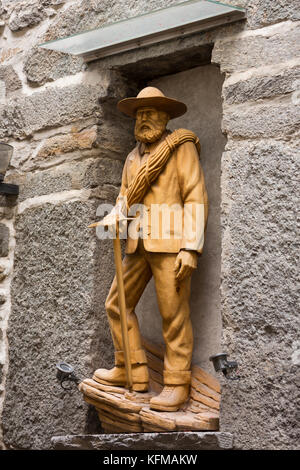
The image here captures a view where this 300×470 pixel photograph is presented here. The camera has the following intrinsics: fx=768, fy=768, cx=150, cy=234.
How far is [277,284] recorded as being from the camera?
2777 mm

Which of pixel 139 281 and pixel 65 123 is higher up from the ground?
pixel 65 123

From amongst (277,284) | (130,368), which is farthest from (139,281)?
(277,284)

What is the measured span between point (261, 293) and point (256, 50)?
3.16 ft

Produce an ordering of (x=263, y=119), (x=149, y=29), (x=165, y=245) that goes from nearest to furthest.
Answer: (x=263, y=119), (x=165, y=245), (x=149, y=29)

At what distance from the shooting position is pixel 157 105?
3.21 metres

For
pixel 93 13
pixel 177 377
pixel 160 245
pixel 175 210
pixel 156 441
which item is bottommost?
pixel 156 441

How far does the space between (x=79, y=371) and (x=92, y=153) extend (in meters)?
0.98

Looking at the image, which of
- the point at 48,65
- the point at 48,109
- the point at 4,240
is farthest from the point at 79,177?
the point at 48,65

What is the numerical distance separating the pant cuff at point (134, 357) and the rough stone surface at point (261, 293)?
1.37ft

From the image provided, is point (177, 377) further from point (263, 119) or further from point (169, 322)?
point (263, 119)

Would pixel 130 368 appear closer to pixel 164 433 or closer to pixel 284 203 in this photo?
pixel 164 433

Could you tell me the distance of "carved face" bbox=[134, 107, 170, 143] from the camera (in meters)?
3.21

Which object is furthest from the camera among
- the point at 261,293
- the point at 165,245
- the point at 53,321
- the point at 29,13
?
the point at 29,13

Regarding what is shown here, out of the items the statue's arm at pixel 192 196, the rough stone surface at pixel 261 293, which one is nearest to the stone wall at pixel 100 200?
the rough stone surface at pixel 261 293
